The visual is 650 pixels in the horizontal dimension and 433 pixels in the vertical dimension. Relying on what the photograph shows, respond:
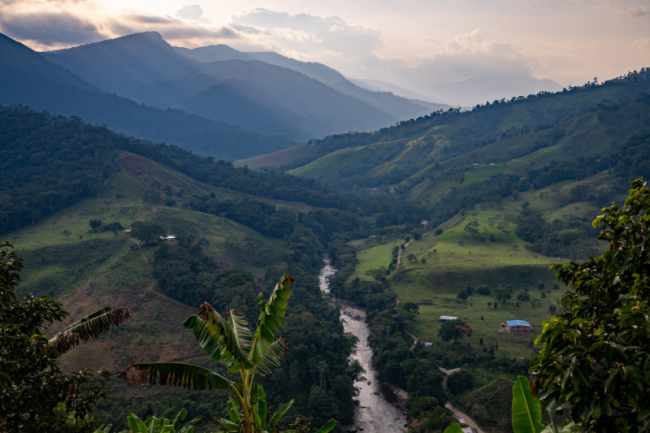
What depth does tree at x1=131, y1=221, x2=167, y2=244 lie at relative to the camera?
56406 millimetres

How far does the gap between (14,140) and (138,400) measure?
270 ft

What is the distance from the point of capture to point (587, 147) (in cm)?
11194

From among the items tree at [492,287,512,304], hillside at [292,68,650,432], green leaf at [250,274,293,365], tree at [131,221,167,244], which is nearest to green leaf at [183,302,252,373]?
green leaf at [250,274,293,365]

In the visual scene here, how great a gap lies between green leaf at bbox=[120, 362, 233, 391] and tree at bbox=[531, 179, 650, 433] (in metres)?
5.46

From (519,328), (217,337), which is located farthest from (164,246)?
(217,337)

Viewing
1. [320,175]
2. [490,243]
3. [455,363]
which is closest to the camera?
[455,363]

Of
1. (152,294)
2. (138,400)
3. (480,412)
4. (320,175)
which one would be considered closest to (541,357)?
(480,412)

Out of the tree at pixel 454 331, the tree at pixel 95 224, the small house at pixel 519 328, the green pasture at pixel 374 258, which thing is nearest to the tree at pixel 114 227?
the tree at pixel 95 224

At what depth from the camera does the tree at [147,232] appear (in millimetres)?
56406

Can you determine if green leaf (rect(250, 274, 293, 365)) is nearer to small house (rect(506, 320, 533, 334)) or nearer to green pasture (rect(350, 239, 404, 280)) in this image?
small house (rect(506, 320, 533, 334))

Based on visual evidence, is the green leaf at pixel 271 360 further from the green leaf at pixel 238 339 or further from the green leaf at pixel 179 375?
the green leaf at pixel 179 375

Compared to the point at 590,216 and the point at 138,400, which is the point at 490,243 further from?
the point at 138,400

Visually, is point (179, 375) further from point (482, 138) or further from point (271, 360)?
point (482, 138)

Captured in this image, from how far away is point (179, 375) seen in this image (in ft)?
23.9
